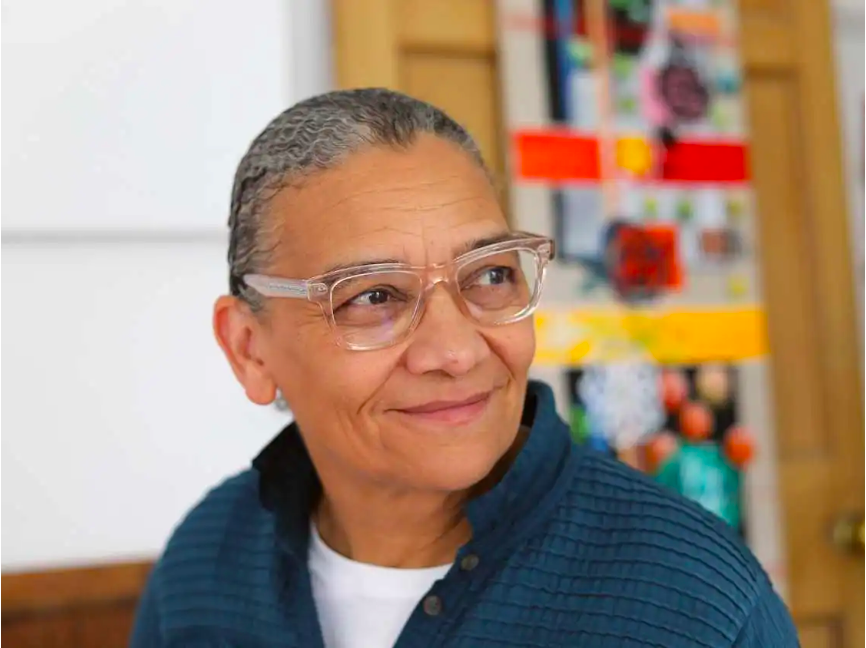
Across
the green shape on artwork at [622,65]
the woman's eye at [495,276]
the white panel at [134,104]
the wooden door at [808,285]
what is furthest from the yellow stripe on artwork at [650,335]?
the woman's eye at [495,276]

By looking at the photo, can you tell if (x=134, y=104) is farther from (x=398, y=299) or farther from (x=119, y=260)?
(x=398, y=299)

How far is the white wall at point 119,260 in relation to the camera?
5.26 feet

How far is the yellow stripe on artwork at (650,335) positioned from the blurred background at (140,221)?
→ 52mm

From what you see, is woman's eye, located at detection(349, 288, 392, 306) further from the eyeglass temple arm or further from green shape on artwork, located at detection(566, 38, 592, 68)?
green shape on artwork, located at detection(566, 38, 592, 68)

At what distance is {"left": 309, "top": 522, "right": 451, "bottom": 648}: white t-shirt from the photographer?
39.9 inches

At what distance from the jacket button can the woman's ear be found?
0.31m

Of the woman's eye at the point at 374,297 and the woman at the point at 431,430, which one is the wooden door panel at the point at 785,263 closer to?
the woman at the point at 431,430

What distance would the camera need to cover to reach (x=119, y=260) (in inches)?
64.8

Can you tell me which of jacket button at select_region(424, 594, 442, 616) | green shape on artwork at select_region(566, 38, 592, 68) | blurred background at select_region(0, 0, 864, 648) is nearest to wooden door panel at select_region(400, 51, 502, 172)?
blurred background at select_region(0, 0, 864, 648)

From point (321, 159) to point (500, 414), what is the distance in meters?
0.33

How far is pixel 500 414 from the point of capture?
951 millimetres

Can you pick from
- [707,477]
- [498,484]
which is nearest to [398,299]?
[498,484]

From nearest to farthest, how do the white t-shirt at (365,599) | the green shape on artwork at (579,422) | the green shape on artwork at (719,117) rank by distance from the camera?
the white t-shirt at (365,599) < the green shape on artwork at (579,422) < the green shape on artwork at (719,117)

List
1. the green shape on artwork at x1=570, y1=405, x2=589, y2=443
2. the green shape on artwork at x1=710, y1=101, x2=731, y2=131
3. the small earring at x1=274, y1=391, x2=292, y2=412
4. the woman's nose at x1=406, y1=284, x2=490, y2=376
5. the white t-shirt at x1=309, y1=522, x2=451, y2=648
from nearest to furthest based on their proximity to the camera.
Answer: the woman's nose at x1=406, y1=284, x2=490, y2=376 < the white t-shirt at x1=309, y1=522, x2=451, y2=648 < the small earring at x1=274, y1=391, x2=292, y2=412 < the green shape on artwork at x1=570, y1=405, x2=589, y2=443 < the green shape on artwork at x1=710, y1=101, x2=731, y2=131
